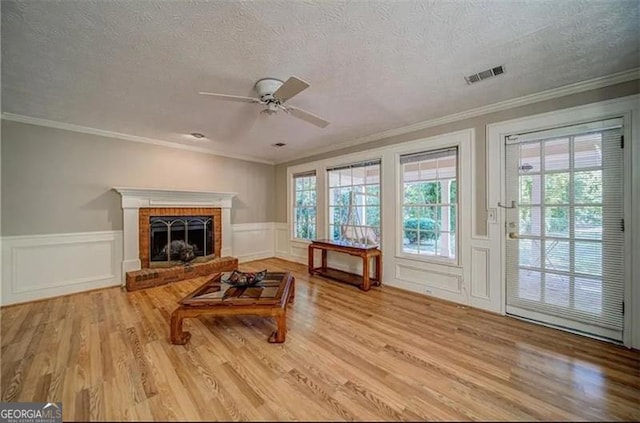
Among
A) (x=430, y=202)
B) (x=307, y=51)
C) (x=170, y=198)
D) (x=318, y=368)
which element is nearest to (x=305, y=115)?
(x=307, y=51)

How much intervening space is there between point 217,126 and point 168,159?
5.05 feet

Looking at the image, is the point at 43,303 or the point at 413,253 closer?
the point at 43,303

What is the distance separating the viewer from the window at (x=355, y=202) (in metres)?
4.07

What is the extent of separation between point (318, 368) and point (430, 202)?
261 cm

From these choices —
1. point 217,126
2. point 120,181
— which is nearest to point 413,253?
point 217,126

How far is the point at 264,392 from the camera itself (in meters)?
1.55

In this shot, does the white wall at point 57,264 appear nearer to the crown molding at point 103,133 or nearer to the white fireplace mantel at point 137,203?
the white fireplace mantel at point 137,203

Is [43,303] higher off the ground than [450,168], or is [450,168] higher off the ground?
[450,168]

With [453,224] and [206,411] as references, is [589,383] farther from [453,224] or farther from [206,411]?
[206,411]

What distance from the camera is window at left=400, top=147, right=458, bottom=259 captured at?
3.24 m

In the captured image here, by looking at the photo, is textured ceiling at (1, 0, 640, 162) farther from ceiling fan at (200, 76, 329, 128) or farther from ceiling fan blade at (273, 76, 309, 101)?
ceiling fan blade at (273, 76, 309, 101)

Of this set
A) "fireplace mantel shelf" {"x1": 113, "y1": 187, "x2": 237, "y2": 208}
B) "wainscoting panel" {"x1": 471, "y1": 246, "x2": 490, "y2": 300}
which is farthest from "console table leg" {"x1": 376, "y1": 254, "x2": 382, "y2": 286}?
"fireplace mantel shelf" {"x1": 113, "y1": 187, "x2": 237, "y2": 208}

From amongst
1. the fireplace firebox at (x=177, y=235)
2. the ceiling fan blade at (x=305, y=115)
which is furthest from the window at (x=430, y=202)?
the fireplace firebox at (x=177, y=235)

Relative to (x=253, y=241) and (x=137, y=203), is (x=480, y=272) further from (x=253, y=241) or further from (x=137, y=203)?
(x=137, y=203)
